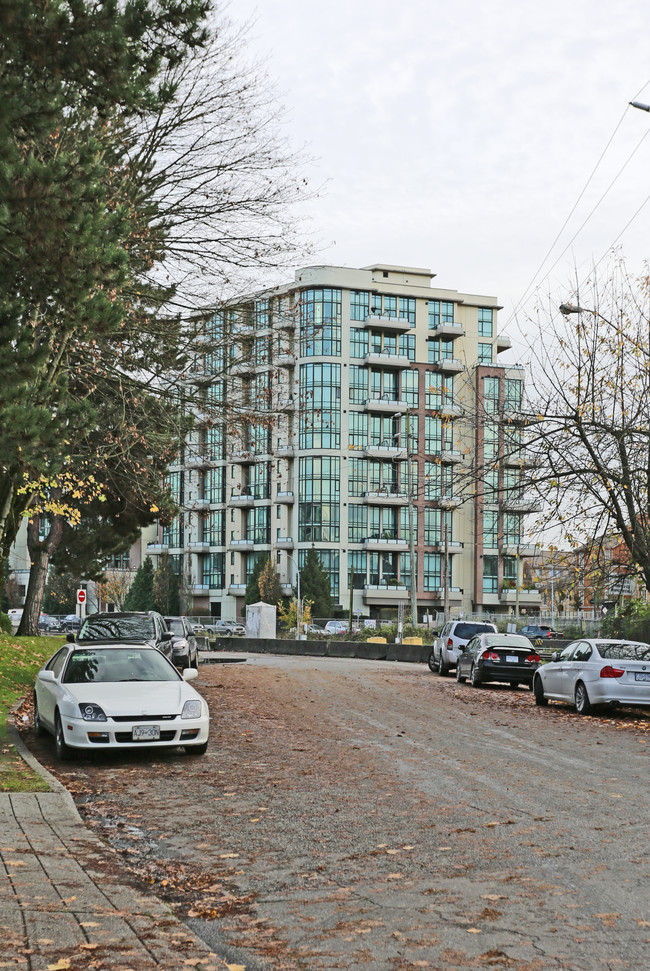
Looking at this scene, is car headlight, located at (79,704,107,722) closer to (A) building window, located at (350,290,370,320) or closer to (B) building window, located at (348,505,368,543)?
(B) building window, located at (348,505,368,543)

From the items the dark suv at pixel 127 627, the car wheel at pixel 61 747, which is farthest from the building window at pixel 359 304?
the car wheel at pixel 61 747

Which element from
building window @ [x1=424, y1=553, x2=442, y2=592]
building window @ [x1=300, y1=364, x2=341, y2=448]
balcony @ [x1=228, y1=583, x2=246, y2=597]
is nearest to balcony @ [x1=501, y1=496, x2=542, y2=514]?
building window @ [x1=300, y1=364, x2=341, y2=448]

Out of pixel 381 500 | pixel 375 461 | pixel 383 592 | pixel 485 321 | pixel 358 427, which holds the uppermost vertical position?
pixel 485 321

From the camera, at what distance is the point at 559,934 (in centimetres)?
578

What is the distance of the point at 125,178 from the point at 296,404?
7982mm

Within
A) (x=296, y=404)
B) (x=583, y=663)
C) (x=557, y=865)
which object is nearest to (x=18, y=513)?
(x=296, y=404)

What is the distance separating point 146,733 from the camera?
12555 mm

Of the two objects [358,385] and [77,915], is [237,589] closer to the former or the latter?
[358,385]

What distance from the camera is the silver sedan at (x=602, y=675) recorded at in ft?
64.0

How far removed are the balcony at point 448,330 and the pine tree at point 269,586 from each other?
27.3 m

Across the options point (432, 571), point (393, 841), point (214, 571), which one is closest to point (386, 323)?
point (432, 571)

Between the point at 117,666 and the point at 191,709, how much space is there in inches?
60.9

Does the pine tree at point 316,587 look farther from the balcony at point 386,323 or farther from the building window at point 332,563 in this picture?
the balcony at point 386,323

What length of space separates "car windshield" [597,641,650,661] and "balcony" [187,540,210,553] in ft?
318
